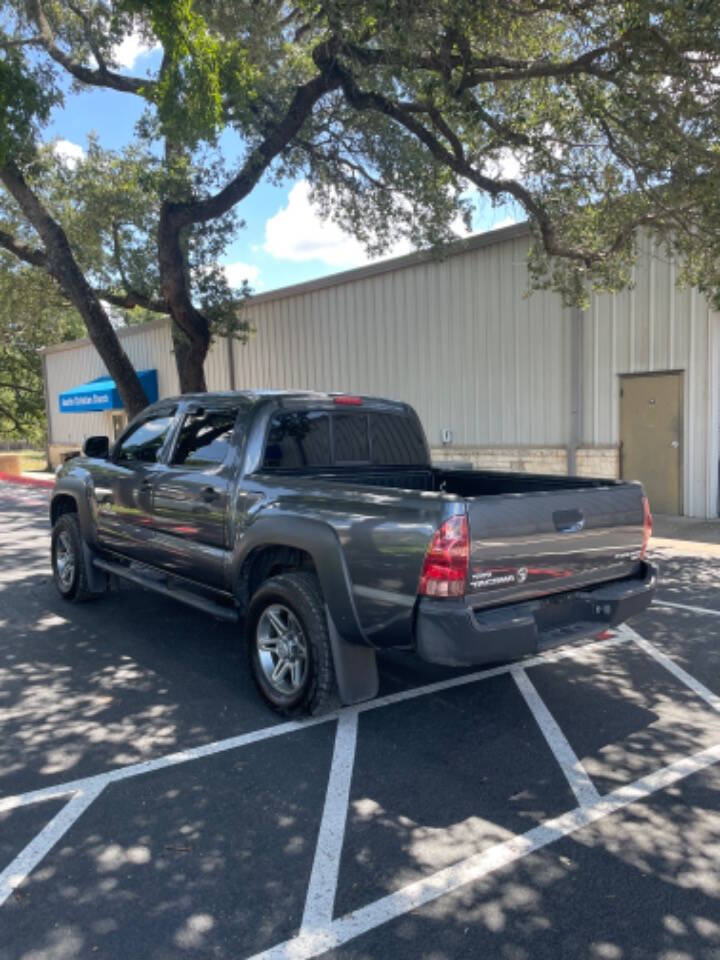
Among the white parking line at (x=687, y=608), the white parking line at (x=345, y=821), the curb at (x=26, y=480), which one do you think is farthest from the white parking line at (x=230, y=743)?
the curb at (x=26, y=480)

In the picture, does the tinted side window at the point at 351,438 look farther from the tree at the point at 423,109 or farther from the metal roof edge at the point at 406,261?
the metal roof edge at the point at 406,261

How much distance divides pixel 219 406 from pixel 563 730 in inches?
124

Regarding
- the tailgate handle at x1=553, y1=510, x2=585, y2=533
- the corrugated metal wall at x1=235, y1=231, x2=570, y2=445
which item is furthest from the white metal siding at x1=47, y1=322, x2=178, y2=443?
the tailgate handle at x1=553, y1=510, x2=585, y2=533

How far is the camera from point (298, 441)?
201 inches

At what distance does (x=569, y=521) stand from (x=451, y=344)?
438 inches

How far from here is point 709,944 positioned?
2479mm

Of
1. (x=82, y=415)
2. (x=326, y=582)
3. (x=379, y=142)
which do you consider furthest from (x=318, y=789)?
(x=82, y=415)

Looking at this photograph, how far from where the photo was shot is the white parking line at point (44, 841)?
2844 mm

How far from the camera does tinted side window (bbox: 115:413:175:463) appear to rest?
5.87 metres

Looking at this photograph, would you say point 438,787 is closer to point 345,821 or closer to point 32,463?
point 345,821

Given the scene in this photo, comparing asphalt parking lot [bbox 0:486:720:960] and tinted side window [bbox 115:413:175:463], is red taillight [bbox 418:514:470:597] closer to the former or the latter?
asphalt parking lot [bbox 0:486:720:960]

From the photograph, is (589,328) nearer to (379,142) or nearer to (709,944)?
(379,142)

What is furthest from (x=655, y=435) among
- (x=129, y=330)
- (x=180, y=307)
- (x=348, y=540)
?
(x=129, y=330)

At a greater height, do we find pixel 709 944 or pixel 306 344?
pixel 306 344
